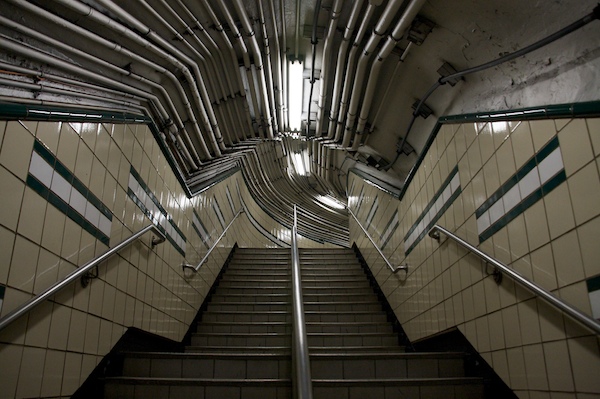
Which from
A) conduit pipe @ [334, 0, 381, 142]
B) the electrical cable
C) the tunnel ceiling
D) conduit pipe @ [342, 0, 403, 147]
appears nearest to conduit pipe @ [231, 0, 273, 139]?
the tunnel ceiling

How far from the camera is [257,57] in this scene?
523 cm

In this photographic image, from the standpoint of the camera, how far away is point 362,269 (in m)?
7.38

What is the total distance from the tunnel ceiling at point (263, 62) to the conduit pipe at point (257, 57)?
0.02 m

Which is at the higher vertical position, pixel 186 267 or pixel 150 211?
pixel 150 211

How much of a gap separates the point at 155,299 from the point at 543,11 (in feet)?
11.6

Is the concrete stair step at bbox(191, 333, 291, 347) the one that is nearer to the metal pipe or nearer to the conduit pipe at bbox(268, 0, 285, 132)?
the metal pipe

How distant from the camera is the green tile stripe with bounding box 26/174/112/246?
7.33 ft

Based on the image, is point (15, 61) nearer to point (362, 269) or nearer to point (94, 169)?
point (94, 169)

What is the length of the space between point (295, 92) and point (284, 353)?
357 centimetres

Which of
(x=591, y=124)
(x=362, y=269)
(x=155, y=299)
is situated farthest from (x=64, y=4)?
(x=362, y=269)

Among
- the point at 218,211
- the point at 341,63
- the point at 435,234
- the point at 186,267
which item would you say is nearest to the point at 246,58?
the point at 341,63

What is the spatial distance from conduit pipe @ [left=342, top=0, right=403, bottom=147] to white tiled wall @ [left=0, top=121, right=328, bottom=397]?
2.17m

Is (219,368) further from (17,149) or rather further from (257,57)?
(257,57)

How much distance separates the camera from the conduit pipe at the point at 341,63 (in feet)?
13.6
